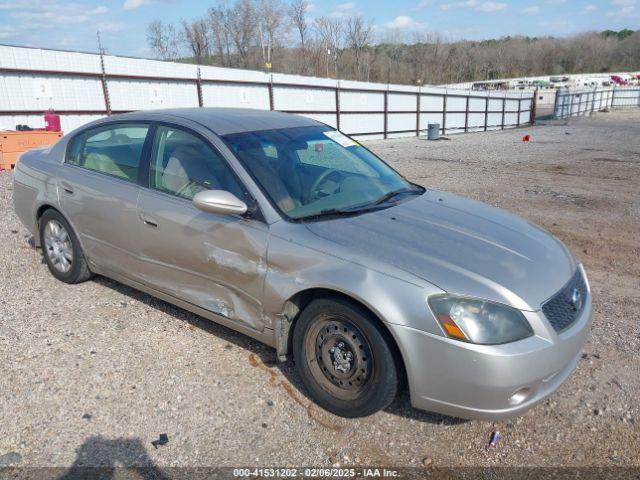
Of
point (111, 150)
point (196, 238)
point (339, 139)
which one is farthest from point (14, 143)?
point (196, 238)

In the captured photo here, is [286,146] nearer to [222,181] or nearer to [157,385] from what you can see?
[222,181]

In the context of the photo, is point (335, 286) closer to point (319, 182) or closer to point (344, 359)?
point (344, 359)

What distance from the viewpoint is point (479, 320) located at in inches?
95.2

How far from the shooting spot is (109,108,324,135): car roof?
141 inches

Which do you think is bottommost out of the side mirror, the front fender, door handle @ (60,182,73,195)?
the front fender

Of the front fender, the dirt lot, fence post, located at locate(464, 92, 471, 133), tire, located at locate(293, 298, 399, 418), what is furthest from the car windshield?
fence post, located at locate(464, 92, 471, 133)

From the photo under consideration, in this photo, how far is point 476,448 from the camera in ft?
8.75

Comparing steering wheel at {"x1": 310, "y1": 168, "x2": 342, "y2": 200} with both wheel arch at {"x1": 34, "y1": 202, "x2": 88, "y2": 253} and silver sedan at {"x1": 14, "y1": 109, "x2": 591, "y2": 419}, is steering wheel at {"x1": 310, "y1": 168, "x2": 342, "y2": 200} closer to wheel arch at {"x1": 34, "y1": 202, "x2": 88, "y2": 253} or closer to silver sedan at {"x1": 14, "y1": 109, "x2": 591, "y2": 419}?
silver sedan at {"x1": 14, "y1": 109, "x2": 591, "y2": 419}

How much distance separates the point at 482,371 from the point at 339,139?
2.35 metres

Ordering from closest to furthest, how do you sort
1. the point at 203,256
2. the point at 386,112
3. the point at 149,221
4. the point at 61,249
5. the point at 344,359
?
the point at 344,359 < the point at 203,256 < the point at 149,221 < the point at 61,249 < the point at 386,112

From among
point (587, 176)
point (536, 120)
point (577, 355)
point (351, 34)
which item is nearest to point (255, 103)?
point (587, 176)

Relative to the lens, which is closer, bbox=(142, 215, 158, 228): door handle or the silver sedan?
the silver sedan

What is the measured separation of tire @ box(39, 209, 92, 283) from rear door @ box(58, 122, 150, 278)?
0.16 meters

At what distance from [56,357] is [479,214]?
3.10m
